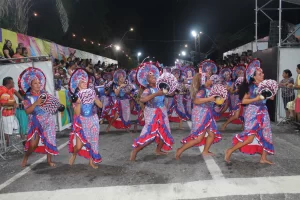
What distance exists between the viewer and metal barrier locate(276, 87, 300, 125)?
309 inches

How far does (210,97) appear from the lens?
4652 mm

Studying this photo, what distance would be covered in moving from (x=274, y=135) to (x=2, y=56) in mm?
7919

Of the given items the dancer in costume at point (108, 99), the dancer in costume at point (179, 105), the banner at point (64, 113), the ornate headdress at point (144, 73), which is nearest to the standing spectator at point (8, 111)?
the banner at point (64, 113)

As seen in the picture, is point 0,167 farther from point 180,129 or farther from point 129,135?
point 180,129

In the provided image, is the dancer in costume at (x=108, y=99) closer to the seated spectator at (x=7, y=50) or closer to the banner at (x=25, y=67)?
the banner at (x=25, y=67)

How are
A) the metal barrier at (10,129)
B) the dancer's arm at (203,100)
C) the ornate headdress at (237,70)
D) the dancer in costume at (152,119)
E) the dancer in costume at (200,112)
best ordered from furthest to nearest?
the ornate headdress at (237,70), the metal barrier at (10,129), the dancer in costume at (152,119), the dancer in costume at (200,112), the dancer's arm at (203,100)

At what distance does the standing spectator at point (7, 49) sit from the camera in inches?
329

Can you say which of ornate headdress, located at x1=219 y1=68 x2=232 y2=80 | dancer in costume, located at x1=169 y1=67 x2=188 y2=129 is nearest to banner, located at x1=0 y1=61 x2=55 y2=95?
dancer in costume, located at x1=169 y1=67 x2=188 y2=129

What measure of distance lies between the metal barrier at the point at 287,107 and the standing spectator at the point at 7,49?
8.31 meters

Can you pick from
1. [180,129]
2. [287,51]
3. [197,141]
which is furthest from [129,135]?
[287,51]

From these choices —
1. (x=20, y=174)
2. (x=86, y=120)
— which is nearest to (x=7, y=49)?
(x=20, y=174)

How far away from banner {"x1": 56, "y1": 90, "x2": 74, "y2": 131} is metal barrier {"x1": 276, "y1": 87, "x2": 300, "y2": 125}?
6563 mm

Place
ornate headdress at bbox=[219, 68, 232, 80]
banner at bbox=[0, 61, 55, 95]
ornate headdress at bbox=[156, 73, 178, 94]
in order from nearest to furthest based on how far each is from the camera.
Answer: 1. ornate headdress at bbox=[156, 73, 178, 94]
2. banner at bbox=[0, 61, 55, 95]
3. ornate headdress at bbox=[219, 68, 232, 80]

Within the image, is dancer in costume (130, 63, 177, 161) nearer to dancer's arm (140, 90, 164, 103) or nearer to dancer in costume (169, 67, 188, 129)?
dancer's arm (140, 90, 164, 103)
